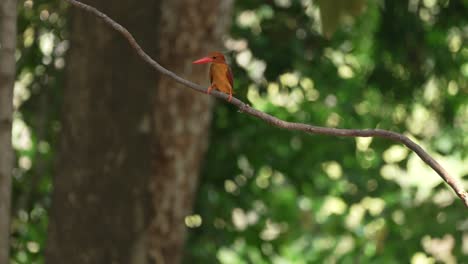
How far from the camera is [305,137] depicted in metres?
4.90

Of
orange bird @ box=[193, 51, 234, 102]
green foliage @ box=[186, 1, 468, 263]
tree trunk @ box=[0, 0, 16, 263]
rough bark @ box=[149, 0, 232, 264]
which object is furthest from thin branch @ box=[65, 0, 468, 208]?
green foliage @ box=[186, 1, 468, 263]

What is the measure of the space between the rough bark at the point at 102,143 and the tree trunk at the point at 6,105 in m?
1.32

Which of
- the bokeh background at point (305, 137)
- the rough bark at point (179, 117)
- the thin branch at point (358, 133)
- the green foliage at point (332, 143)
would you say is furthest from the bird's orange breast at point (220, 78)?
the green foliage at point (332, 143)

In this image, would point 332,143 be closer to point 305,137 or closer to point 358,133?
point 305,137

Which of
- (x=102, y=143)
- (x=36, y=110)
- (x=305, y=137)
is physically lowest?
(x=102, y=143)

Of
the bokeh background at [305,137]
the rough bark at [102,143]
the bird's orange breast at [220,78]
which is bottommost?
the bird's orange breast at [220,78]

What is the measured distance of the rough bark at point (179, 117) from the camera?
3727 mm

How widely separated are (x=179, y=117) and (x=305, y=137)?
118 cm

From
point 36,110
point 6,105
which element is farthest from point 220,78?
point 36,110

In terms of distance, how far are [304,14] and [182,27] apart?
1355mm

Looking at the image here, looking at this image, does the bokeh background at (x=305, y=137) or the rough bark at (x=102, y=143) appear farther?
the bokeh background at (x=305, y=137)

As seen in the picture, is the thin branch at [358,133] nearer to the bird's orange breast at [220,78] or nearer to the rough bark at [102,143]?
the bird's orange breast at [220,78]

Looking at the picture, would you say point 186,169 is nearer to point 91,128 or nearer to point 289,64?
point 91,128

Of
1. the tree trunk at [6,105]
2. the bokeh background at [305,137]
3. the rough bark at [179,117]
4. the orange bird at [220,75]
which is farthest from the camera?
the bokeh background at [305,137]
